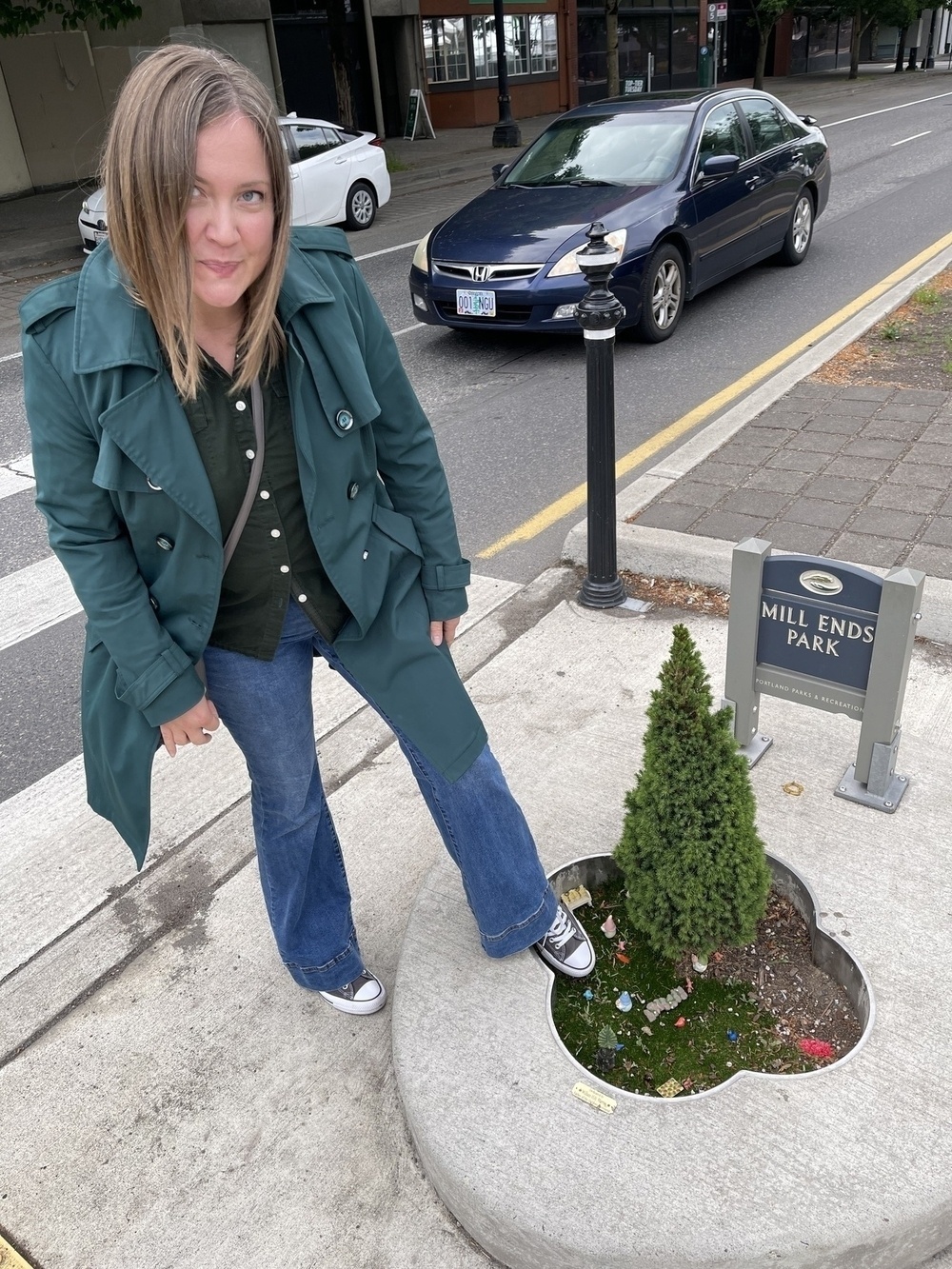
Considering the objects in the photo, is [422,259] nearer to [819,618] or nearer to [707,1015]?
[819,618]

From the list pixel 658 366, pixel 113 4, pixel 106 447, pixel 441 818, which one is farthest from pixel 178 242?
pixel 113 4

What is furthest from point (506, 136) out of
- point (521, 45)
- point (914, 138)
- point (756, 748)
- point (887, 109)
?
point (756, 748)

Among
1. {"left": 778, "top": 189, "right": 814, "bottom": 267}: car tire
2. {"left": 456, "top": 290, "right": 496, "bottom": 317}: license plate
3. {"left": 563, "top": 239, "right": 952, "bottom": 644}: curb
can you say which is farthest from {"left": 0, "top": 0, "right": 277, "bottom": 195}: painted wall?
{"left": 563, "top": 239, "right": 952, "bottom": 644}: curb

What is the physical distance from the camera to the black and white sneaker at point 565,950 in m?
2.40

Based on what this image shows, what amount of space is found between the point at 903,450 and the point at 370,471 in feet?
13.0

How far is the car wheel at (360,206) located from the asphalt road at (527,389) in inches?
24.7

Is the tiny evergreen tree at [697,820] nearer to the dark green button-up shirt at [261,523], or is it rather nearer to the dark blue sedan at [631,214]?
the dark green button-up shirt at [261,523]

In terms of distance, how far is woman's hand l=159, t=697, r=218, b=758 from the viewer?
194 cm

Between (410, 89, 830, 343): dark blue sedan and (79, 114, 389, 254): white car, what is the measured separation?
15.1 ft

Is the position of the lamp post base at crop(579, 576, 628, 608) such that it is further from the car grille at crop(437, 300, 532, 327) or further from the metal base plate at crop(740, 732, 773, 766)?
the car grille at crop(437, 300, 532, 327)

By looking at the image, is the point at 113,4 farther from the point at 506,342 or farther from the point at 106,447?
the point at 106,447

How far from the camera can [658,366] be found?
288 inches

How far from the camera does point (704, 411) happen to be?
251 inches

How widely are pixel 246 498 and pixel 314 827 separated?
804mm
